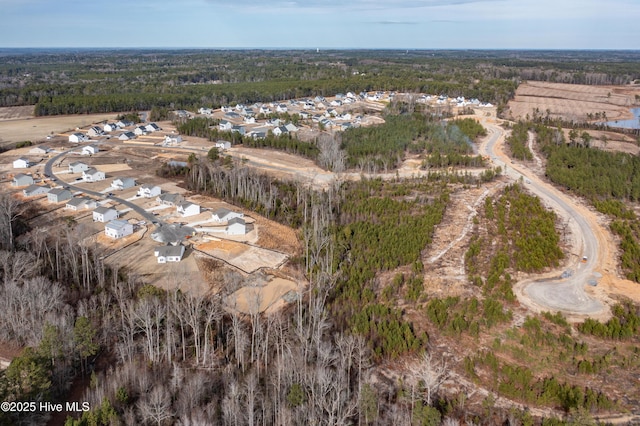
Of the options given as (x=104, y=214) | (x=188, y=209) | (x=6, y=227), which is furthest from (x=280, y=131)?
(x=6, y=227)

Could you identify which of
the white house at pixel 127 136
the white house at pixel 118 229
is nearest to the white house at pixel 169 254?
the white house at pixel 118 229

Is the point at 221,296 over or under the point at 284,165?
under

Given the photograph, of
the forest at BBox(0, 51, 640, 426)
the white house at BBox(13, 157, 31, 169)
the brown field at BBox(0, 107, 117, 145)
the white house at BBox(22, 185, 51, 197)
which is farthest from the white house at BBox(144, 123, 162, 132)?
the forest at BBox(0, 51, 640, 426)

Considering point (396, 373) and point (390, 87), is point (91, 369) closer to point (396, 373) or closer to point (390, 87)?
point (396, 373)

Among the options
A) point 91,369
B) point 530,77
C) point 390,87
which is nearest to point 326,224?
point 91,369

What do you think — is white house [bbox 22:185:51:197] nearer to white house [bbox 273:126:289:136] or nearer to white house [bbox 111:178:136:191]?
white house [bbox 111:178:136:191]

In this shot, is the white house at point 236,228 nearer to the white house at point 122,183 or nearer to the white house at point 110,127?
the white house at point 122,183
